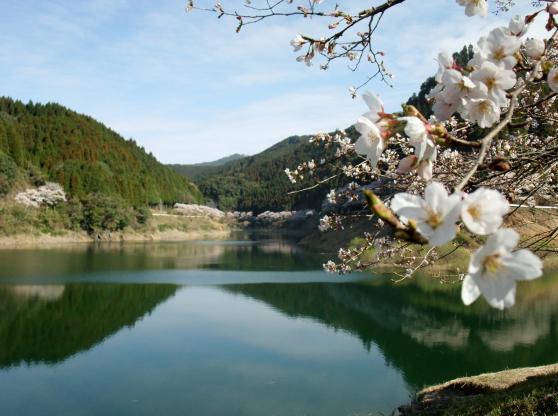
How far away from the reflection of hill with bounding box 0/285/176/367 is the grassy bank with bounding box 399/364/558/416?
842 cm

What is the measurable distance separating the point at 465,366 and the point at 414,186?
7.72 meters

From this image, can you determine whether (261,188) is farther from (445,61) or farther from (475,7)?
(445,61)

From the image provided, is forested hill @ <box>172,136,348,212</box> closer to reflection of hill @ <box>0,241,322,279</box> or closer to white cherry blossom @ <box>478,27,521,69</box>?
reflection of hill @ <box>0,241,322,279</box>

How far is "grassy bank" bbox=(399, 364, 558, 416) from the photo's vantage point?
4.66 m

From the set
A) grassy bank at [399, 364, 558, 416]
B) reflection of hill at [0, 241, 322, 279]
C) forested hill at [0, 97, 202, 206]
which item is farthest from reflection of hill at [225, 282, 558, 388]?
forested hill at [0, 97, 202, 206]

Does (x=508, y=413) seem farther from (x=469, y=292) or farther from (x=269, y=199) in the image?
(x=269, y=199)

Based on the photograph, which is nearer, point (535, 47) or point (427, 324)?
point (535, 47)

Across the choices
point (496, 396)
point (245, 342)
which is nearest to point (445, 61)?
point (496, 396)

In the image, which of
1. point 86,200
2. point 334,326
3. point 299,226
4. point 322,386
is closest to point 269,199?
point 299,226

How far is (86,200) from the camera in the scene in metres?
46.7

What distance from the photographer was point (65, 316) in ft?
50.2

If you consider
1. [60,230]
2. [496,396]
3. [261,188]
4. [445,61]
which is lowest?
[496,396]

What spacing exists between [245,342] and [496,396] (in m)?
7.72

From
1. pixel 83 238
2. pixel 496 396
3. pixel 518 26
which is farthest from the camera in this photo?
pixel 83 238
